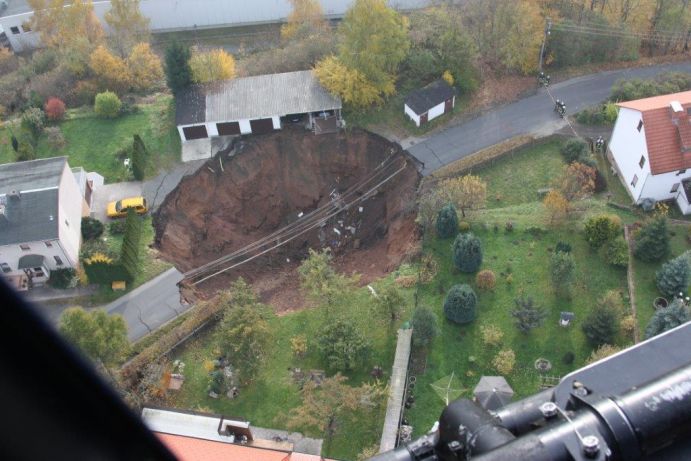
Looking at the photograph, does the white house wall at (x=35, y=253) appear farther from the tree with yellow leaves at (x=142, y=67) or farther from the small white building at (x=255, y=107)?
the tree with yellow leaves at (x=142, y=67)

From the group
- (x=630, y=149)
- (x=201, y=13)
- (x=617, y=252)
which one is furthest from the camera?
(x=201, y=13)

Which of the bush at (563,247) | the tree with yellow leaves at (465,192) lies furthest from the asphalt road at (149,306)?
the bush at (563,247)

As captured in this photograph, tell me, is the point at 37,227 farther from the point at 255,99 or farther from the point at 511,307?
the point at 511,307

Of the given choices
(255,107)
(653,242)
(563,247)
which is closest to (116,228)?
(255,107)

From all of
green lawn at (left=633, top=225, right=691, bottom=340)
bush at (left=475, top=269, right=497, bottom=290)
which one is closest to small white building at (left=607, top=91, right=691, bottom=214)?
green lawn at (left=633, top=225, right=691, bottom=340)

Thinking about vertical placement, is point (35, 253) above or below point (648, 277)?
above

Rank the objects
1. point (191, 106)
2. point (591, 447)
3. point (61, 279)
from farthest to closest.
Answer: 1. point (191, 106)
2. point (61, 279)
3. point (591, 447)

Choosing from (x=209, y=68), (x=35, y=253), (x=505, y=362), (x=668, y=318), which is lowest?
(x=505, y=362)
